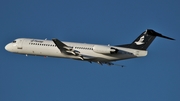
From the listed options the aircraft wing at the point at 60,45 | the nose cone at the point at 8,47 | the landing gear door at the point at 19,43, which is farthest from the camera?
the nose cone at the point at 8,47

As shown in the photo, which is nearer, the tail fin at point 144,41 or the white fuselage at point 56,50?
the white fuselage at point 56,50

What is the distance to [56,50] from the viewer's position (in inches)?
2185

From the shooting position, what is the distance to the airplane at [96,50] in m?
52.0

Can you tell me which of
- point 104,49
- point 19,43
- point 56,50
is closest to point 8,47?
point 19,43

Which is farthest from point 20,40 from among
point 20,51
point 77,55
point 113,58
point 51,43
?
point 113,58

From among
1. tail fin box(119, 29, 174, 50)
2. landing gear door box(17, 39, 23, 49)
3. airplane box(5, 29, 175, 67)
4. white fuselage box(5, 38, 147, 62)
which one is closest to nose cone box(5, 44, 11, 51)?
white fuselage box(5, 38, 147, 62)

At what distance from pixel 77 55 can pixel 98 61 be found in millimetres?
2709

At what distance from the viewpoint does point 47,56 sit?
186 feet

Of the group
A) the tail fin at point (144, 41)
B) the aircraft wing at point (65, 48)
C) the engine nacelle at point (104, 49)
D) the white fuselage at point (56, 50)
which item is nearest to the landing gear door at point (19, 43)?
the white fuselage at point (56, 50)

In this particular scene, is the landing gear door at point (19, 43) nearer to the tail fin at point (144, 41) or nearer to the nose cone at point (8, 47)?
the nose cone at point (8, 47)

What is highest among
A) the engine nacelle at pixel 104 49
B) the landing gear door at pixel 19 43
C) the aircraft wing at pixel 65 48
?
the landing gear door at pixel 19 43

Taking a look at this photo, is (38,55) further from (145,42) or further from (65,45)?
(145,42)

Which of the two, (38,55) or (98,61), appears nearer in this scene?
(98,61)

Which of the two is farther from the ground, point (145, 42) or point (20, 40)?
point (20, 40)
